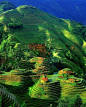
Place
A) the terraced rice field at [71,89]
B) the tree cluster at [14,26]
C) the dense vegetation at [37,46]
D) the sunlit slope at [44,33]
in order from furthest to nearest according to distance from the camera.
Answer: the tree cluster at [14,26]
the sunlit slope at [44,33]
the dense vegetation at [37,46]
the terraced rice field at [71,89]

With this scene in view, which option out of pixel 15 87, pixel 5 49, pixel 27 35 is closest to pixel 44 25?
pixel 27 35

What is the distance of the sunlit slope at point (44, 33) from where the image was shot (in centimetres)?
10279

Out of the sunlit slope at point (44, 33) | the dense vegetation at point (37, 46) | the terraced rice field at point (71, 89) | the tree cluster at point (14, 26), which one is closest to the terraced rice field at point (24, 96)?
the dense vegetation at point (37, 46)

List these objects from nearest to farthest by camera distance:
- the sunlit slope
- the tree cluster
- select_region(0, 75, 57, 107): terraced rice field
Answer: select_region(0, 75, 57, 107): terraced rice field → the sunlit slope → the tree cluster

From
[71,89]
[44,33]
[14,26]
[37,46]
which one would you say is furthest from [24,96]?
[44,33]

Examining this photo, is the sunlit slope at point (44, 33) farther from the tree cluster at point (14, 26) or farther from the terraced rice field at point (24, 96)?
the terraced rice field at point (24, 96)

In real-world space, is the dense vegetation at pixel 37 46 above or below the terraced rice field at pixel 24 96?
above

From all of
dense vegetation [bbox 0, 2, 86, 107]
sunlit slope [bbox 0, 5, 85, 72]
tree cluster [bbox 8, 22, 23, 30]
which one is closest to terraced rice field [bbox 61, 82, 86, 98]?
dense vegetation [bbox 0, 2, 86, 107]

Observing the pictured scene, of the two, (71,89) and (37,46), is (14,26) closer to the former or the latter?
(37,46)

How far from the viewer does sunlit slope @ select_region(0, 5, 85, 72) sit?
103 metres

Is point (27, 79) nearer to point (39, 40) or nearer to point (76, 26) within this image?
point (39, 40)

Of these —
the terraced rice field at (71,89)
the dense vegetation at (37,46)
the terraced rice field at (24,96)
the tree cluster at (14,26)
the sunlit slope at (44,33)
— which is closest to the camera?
the terraced rice field at (24,96)

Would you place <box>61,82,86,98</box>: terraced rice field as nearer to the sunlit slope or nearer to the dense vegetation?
the dense vegetation

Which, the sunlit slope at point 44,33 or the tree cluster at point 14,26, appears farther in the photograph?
the tree cluster at point 14,26
